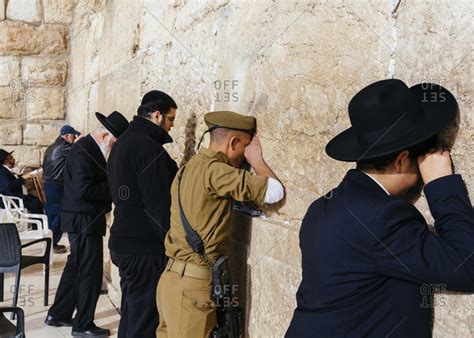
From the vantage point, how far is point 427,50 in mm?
1830

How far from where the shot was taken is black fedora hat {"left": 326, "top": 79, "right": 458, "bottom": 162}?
5.24 ft

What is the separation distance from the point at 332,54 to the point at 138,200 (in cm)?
165

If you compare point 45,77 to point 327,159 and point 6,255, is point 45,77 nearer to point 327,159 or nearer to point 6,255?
point 6,255

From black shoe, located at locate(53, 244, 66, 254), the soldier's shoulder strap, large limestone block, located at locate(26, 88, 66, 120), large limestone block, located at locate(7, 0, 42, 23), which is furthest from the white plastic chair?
the soldier's shoulder strap

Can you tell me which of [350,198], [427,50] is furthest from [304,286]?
[427,50]

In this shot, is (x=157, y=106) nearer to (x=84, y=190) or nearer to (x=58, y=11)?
(x=84, y=190)

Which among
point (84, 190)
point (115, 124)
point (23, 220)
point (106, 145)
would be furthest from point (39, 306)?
point (115, 124)

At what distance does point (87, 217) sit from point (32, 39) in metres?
5.11

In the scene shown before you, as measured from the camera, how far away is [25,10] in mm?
8586

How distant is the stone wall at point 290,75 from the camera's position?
1.75 meters

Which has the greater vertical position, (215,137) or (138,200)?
(215,137)

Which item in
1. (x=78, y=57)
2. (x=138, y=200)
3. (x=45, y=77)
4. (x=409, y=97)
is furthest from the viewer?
(x=45, y=77)

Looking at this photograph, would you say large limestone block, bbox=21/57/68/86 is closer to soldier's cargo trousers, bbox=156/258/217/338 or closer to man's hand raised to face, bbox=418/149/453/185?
soldier's cargo trousers, bbox=156/258/217/338

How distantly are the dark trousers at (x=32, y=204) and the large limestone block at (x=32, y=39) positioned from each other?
6.84 feet
